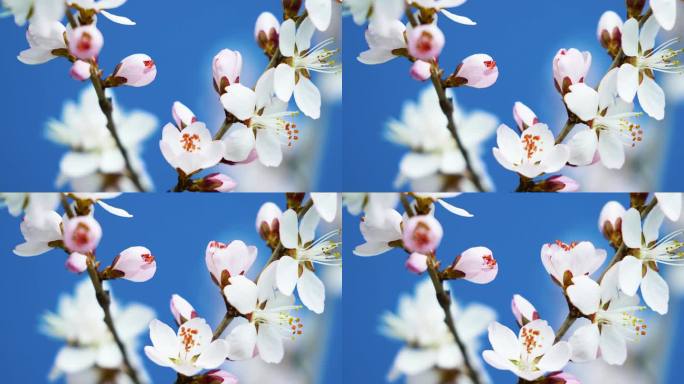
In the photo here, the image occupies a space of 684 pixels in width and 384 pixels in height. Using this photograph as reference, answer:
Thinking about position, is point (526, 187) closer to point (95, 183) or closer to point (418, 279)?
point (418, 279)

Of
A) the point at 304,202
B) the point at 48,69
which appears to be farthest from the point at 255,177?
the point at 48,69

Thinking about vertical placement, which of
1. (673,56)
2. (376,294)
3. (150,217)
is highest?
(673,56)

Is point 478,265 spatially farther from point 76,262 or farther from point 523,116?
point 76,262

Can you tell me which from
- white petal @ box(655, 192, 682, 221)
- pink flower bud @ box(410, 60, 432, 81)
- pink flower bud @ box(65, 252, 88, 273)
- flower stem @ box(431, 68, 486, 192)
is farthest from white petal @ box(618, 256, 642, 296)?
pink flower bud @ box(65, 252, 88, 273)

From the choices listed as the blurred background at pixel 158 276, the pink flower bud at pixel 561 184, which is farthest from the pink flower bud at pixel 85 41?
the pink flower bud at pixel 561 184

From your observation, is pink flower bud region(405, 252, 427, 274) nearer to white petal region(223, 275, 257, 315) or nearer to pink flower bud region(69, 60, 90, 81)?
white petal region(223, 275, 257, 315)

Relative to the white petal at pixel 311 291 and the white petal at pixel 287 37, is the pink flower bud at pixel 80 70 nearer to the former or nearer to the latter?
the white petal at pixel 287 37

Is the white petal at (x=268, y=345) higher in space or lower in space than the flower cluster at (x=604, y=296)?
lower

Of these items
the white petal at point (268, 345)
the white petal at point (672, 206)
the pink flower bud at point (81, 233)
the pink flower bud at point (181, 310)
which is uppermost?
the white petal at point (672, 206)
